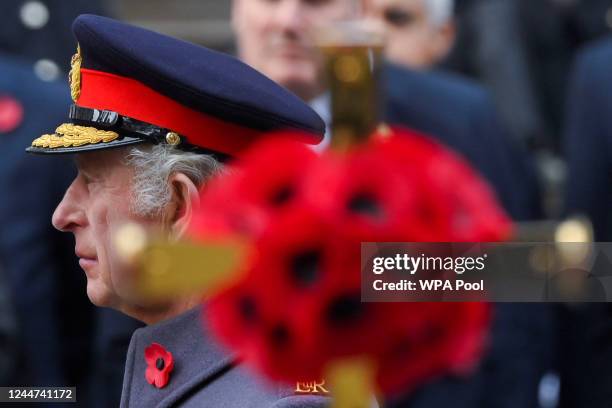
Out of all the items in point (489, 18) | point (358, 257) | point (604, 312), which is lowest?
point (358, 257)

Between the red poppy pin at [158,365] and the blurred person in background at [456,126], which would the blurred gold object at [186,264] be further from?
the blurred person in background at [456,126]

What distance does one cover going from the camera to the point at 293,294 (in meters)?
1.52

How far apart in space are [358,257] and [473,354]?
18cm

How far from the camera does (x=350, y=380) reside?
152 cm

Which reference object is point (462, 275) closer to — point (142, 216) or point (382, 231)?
point (382, 231)

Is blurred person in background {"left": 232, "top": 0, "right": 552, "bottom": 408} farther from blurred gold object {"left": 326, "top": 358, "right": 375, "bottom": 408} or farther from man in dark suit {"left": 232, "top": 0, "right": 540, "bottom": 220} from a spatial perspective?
blurred gold object {"left": 326, "top": 358, "right": 375, "bottom": 408}

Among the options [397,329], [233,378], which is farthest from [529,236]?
[233,378]

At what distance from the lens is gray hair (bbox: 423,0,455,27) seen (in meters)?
5.99

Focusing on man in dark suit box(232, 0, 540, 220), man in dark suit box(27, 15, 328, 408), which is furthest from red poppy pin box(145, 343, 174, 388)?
man in dark suit box(232, 0, 540, 220)

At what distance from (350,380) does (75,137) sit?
1.11 meters

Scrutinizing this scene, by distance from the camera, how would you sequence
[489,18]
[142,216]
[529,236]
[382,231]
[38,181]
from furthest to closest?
[489,18], [38,181], [142,216], [529,236], [382,231]

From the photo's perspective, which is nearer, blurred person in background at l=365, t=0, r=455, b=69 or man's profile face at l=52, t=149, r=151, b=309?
man's profile face at l=52, t=149, r=151, b=309

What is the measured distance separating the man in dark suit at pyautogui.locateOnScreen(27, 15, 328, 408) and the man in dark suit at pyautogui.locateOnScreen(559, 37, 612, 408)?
2516 mm

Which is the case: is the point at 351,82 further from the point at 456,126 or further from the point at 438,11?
the point at 438,11
